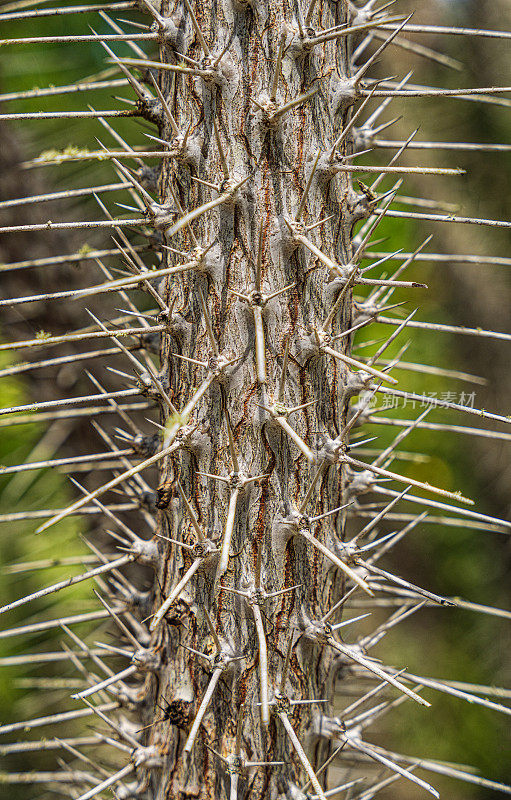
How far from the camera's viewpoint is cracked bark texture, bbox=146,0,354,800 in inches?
21.9

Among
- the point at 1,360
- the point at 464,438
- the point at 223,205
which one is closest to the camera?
the point at 223,205

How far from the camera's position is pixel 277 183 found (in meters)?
0.56

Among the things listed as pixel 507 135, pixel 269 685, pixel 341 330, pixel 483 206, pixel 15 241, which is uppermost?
pixel 507 135

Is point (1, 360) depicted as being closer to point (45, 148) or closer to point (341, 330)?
point (45, 148)

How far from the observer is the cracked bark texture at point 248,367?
21.9 inches

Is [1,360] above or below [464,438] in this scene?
above

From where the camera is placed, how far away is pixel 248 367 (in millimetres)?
564

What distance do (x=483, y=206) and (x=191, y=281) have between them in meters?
1.73

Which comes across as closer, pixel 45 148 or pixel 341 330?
pixel 341 330

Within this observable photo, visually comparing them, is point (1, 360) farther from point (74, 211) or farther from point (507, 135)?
point (507, 135)

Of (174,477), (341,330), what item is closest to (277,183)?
(341,330)

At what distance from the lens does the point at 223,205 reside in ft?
1.84

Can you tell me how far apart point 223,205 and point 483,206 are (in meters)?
1.72

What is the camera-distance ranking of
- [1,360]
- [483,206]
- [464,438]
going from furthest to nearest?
[483,206] → [464,438] → [1,360]
